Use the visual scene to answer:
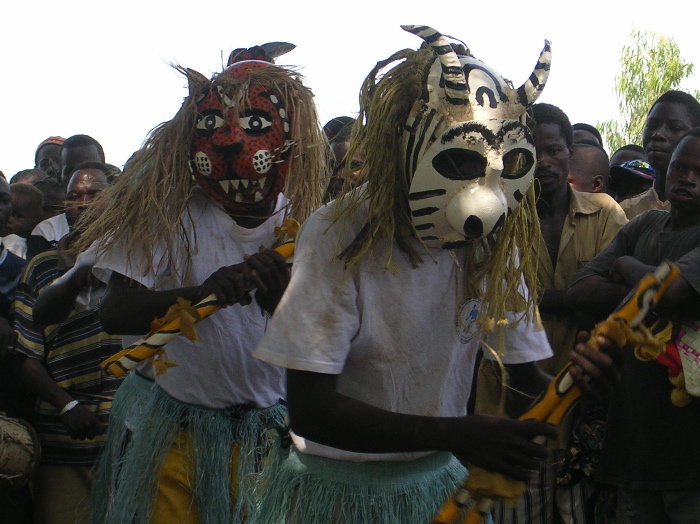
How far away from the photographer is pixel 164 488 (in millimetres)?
3359

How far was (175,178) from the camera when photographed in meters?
3.45

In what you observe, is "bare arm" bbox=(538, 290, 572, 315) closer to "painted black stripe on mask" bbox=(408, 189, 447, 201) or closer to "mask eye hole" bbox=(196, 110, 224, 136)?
"mask eye hole" bbox=(196, 110, 224, 136)

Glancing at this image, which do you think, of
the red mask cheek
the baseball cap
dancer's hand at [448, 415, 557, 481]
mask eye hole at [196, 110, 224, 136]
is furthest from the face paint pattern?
the baseball cap

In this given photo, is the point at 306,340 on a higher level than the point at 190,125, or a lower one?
lower

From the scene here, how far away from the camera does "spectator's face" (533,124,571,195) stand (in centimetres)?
438

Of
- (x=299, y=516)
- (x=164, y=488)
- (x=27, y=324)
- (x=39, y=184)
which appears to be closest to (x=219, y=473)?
(x=164, y=488)

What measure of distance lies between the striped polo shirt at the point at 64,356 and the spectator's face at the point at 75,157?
243 cm

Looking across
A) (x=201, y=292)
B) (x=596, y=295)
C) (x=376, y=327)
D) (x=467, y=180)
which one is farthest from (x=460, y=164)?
(x=596, y=295)

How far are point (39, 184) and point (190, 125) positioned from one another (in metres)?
4.61

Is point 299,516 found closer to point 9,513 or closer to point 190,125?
point 190,125

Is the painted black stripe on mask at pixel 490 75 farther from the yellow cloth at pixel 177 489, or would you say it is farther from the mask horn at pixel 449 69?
the yellow cloth at pixel 177 489

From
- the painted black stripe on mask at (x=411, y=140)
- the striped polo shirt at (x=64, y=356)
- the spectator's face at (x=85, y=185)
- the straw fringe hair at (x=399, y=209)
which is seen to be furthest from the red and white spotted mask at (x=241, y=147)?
the spectator's face at (x=85, y=185)

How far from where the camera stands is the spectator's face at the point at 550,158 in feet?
14.4

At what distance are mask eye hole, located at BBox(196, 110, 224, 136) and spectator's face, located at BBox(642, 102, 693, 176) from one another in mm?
2458
